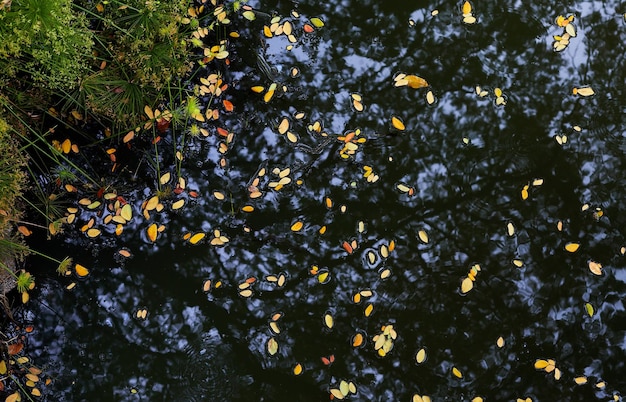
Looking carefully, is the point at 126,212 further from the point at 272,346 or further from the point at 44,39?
the point at 272,346

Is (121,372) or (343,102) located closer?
(121,372)

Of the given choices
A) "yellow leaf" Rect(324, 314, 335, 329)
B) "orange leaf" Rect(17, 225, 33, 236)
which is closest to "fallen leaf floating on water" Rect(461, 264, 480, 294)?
"yellow leaf" Rect(324, 314, 335, 329)

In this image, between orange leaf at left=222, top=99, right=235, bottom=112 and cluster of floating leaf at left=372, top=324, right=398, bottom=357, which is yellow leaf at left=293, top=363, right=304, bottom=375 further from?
orange leaf at left=222, top=99, right=235, bottom=112

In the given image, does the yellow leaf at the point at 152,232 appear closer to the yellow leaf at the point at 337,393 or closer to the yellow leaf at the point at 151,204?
the yellow leaf at the point at 151,204

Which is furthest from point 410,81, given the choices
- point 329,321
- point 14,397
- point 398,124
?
point 14,397

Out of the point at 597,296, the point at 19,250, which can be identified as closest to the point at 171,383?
the point at 19,250

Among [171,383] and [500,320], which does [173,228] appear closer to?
[171,383]
